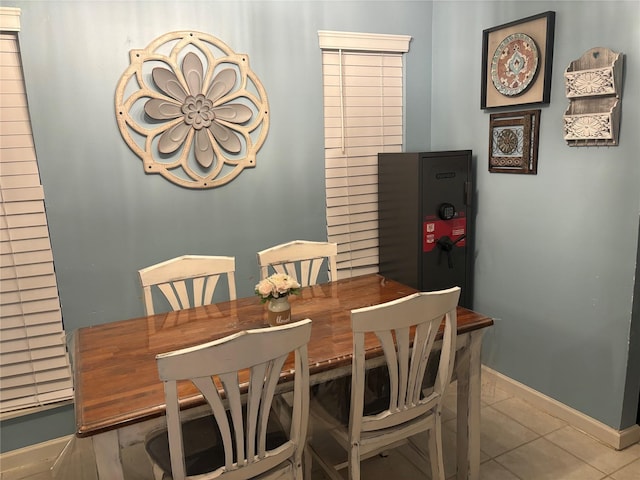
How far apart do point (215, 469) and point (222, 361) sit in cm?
49

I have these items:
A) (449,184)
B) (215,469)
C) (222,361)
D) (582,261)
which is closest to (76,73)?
(222,361)

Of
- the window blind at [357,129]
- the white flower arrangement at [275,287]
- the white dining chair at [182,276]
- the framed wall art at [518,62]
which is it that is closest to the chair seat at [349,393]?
the white flower arrangement at [275,287]

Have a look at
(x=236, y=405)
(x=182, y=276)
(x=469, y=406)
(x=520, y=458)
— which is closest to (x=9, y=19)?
(x=182, y=276)

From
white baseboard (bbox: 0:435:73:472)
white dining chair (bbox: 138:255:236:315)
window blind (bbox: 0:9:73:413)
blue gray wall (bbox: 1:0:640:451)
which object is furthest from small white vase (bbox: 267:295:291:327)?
white baseboard (bbox: 0:435:73:472)

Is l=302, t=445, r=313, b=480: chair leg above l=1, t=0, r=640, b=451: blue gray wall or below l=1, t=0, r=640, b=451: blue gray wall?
below

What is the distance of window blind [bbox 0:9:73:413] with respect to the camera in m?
2.26

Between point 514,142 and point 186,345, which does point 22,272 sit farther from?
point 514,142

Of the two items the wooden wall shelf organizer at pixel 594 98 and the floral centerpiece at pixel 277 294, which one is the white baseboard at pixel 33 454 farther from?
the wooden wall shelf organizer at pixel 594 98

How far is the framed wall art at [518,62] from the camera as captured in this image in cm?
251

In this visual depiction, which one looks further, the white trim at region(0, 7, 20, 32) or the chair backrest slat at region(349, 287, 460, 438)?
the white trim at region(0, 7, 20, 32)

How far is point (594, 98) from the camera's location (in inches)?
89.5

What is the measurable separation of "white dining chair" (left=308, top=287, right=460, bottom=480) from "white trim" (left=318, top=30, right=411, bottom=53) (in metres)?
1.84

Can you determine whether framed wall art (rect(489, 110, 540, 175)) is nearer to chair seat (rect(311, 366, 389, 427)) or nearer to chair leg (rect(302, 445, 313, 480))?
chair seat (rect(311, 366, 389, 427))

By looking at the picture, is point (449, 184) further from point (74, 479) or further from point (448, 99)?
point (74, 479)
